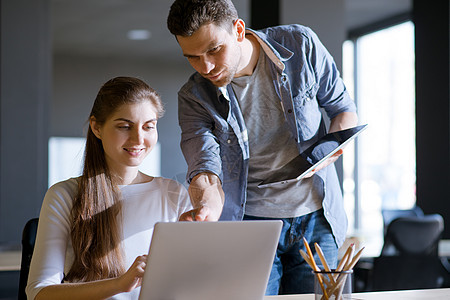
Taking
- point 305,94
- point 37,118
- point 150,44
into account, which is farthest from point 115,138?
point 150,44

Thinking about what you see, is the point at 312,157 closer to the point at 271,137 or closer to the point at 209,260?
the point at 271,137

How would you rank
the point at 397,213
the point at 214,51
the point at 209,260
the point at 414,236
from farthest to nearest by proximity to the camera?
1. the point at 397,213
2. the point at 414,236
3. the point at 214,51
4. the point at 209,260

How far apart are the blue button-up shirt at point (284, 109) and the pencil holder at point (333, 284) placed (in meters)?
0.60

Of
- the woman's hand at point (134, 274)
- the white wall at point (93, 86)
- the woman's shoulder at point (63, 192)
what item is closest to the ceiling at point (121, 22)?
the white wall at point (93, 86)

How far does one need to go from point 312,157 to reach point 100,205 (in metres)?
0.58

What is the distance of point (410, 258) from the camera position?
3625 millimetres

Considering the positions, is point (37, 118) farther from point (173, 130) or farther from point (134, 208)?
point (173, 130)

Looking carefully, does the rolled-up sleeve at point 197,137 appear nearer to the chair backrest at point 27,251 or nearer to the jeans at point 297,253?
the jeans at point 297,253

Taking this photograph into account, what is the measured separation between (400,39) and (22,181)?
183 inches

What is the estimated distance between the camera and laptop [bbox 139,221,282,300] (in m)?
1.07

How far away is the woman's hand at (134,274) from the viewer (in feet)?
3.84

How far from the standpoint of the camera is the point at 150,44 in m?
8.13

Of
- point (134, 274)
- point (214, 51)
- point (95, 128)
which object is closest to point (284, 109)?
point (214, 51)

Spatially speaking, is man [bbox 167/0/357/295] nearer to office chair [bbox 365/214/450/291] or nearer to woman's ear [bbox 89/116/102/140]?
woman's ear [bbox 89/116/102/140]
